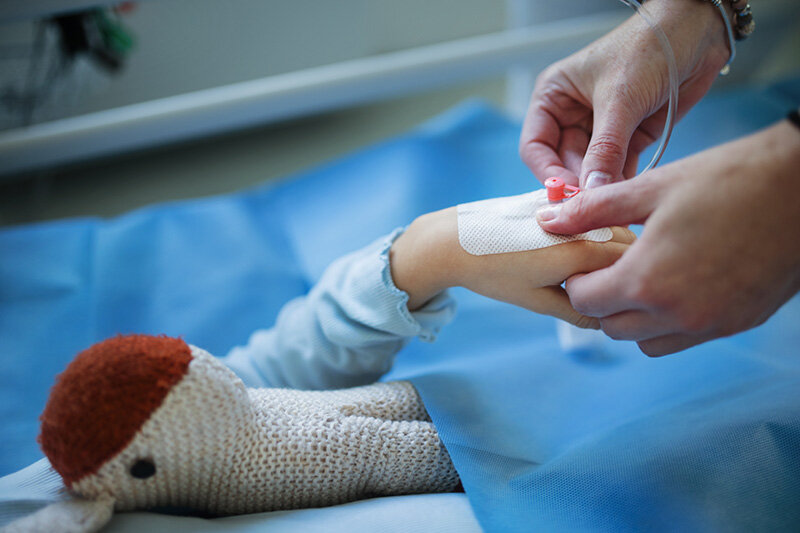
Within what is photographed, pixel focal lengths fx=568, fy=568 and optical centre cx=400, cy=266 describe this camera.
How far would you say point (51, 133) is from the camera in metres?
1.29

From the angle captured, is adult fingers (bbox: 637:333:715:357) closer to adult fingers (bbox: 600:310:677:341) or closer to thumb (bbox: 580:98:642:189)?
adult fingers (bbox: 600:310:677:341)

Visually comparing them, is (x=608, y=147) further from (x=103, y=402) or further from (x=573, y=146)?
(x=103, y=402)

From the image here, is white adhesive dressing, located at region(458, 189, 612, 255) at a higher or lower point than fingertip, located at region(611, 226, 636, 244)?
higher

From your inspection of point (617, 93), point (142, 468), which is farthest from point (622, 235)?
point (142, 468)

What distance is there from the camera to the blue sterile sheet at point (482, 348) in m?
0.63

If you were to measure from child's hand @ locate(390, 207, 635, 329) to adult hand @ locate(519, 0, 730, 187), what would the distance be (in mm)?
107

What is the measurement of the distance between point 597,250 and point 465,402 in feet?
0.87

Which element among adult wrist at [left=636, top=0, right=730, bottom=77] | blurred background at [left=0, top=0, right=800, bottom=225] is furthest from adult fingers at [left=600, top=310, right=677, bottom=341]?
blurred background at [left=0, top=0, right=800, bottom=225]

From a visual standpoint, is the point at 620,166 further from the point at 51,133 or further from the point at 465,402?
the point at 51,133

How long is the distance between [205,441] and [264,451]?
6 centimetres

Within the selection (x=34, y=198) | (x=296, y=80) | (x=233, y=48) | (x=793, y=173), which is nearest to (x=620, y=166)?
(x=793, y=173)

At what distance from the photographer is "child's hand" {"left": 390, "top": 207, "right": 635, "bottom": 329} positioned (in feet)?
2.11

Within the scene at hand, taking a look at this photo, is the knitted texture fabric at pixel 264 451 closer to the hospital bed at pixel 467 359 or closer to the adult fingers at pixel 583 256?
the hospital bed at pixel 467 359

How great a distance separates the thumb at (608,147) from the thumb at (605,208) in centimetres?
8
